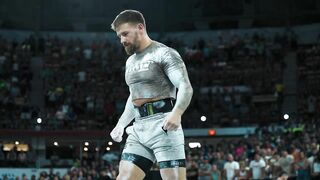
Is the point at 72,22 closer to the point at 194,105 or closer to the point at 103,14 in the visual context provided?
the point at 103,14

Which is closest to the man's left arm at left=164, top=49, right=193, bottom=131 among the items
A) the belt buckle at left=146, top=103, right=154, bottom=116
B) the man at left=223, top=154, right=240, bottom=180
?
the belt buckle at left=146, top=103, right=154, bottom=116

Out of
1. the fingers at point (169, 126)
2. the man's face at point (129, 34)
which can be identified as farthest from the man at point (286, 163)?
the fingers at point (169, 126)

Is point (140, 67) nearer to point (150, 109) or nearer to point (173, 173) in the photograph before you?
point (150, 109)

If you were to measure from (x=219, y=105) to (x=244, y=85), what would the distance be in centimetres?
168

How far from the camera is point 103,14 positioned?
110 ft

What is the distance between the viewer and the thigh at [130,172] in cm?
580

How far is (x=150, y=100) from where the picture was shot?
18.9ft

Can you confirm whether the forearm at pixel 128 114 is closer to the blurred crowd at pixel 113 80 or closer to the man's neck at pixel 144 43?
the man's neck at pixel 144 43

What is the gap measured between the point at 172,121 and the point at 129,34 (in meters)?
0.88

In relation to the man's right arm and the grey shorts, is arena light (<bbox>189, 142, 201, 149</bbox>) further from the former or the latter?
the grey shorts

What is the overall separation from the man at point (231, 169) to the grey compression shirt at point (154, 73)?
450 inches

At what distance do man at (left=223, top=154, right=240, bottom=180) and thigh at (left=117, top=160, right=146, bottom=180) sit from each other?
1136 centimetres

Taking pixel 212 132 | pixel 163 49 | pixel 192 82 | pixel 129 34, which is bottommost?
pixel 163 49

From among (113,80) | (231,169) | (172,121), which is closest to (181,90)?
(172,121)
